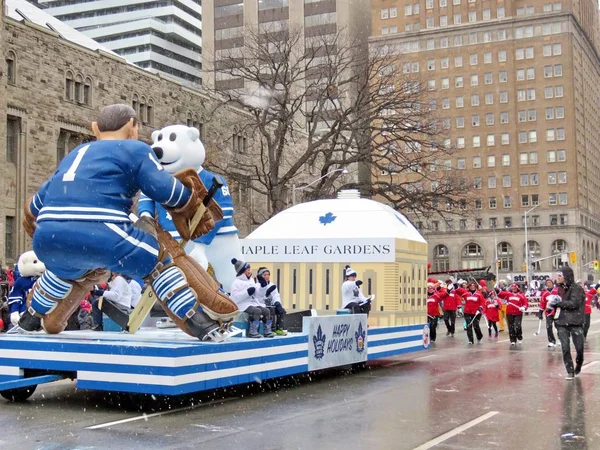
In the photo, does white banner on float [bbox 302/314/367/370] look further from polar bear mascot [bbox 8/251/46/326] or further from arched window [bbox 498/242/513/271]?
arched window [bbox 498/242/513/271]

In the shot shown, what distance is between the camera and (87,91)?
34344 millimetres

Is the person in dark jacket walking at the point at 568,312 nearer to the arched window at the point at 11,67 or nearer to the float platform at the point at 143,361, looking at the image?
the float platform at the point at 143,361

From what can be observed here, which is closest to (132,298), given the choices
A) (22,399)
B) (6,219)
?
(22,399)

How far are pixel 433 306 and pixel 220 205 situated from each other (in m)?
10.9

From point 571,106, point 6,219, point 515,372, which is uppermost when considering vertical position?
point 571,106

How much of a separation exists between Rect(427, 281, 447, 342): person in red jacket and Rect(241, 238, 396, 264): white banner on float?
16.1ft

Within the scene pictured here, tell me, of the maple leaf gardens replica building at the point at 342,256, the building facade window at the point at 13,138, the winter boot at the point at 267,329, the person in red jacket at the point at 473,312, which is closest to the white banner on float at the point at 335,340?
the winter boot at the point at 267,329

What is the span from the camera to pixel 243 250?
16.5m

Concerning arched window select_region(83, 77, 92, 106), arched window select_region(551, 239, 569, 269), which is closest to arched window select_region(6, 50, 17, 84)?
arched window select_region(83, 77, 92, 106)

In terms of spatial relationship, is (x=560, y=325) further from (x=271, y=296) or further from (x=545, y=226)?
(x=545, y=226)

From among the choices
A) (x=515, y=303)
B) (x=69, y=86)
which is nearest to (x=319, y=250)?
(x=515, y=303)

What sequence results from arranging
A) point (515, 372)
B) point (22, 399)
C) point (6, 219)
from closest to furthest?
1. point (22, 399)
2. point (515, 372)
3. point (6, 219)

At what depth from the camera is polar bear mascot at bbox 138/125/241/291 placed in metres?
9.43

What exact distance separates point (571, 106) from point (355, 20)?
1111 inches
